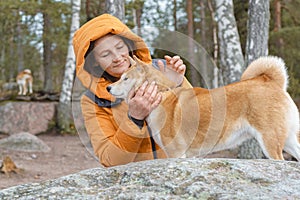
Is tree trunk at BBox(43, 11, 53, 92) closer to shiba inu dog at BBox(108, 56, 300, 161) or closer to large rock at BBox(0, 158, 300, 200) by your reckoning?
shiba inu dog at BBox(108, 56, 300, 161)

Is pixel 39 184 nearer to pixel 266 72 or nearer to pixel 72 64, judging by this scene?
pixel 266 72

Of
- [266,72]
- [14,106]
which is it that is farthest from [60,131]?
[266,72]

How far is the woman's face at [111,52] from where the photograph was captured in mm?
2930

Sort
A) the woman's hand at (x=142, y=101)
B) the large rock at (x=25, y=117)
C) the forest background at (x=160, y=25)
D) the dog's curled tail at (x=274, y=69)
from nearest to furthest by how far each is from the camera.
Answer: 1. the woman's hand at (x=142, y=101)
2. the dog's curled tail at (x=274, y=69)
3. the forest background at (x=160, y=25)
4. the large rock at (x=25, y=117)

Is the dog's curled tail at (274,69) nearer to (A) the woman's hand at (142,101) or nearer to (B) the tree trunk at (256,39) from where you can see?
(A) the woman's hand at (142,101)

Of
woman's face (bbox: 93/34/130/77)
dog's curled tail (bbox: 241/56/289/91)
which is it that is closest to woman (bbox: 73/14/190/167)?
woman's face (bbox: 93/34/130/77)

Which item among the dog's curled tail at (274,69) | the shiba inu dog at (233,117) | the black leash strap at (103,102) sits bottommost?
the shiba inu dog at (233,117)

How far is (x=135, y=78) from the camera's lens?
2.89 m

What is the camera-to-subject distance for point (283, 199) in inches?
64.1

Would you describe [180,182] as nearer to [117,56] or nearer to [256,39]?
[117,56]

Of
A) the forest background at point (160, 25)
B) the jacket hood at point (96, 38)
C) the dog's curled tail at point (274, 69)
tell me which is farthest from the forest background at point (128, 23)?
the jacket hood at point (96, 38)

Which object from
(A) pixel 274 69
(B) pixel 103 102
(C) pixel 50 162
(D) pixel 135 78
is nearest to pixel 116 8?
(C) pixel 50 162

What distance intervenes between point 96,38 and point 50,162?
6.42 m

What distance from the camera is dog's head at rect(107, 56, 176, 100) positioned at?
2.87m
